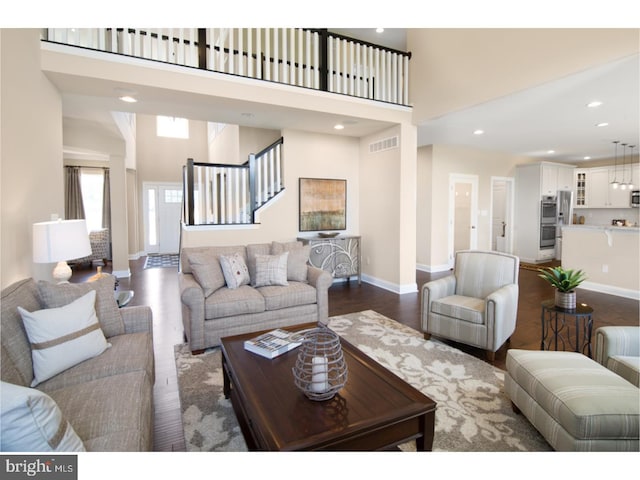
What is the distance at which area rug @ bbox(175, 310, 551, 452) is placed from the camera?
6.45 feet

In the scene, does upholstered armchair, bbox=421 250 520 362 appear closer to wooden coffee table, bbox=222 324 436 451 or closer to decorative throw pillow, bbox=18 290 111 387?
wooden coffee table, bbox=222 324 436 451

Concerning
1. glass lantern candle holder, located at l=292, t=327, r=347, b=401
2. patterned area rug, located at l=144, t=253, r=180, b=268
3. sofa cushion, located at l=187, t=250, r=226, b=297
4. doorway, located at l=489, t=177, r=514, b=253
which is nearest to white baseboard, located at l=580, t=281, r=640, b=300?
doorway, located at l=489, t=177, r=514, b=253

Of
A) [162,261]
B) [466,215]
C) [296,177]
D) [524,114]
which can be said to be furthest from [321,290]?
[162,261]

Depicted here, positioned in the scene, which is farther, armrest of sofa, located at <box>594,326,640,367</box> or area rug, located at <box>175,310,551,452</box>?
armrest of sofa, located at <box>594,326,640,367</box>

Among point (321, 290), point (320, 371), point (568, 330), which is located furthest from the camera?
point (321, 290)

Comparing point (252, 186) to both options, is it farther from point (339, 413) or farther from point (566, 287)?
point (339, 413)

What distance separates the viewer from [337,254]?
5973mm

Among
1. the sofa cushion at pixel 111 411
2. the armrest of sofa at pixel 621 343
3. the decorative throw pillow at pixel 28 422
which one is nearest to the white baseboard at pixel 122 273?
the sofa cushion at pixel 111 411

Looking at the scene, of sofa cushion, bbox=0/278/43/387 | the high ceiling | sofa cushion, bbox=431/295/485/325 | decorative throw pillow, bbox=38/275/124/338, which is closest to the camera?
sofa cushion, bbox=0/278/43/387

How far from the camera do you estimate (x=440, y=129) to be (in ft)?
19.0

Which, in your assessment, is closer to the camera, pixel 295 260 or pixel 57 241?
pixel 57 241

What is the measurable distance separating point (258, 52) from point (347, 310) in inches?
139

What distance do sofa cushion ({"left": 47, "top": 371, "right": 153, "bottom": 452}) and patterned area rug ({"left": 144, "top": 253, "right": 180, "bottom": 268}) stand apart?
21.2 ft
